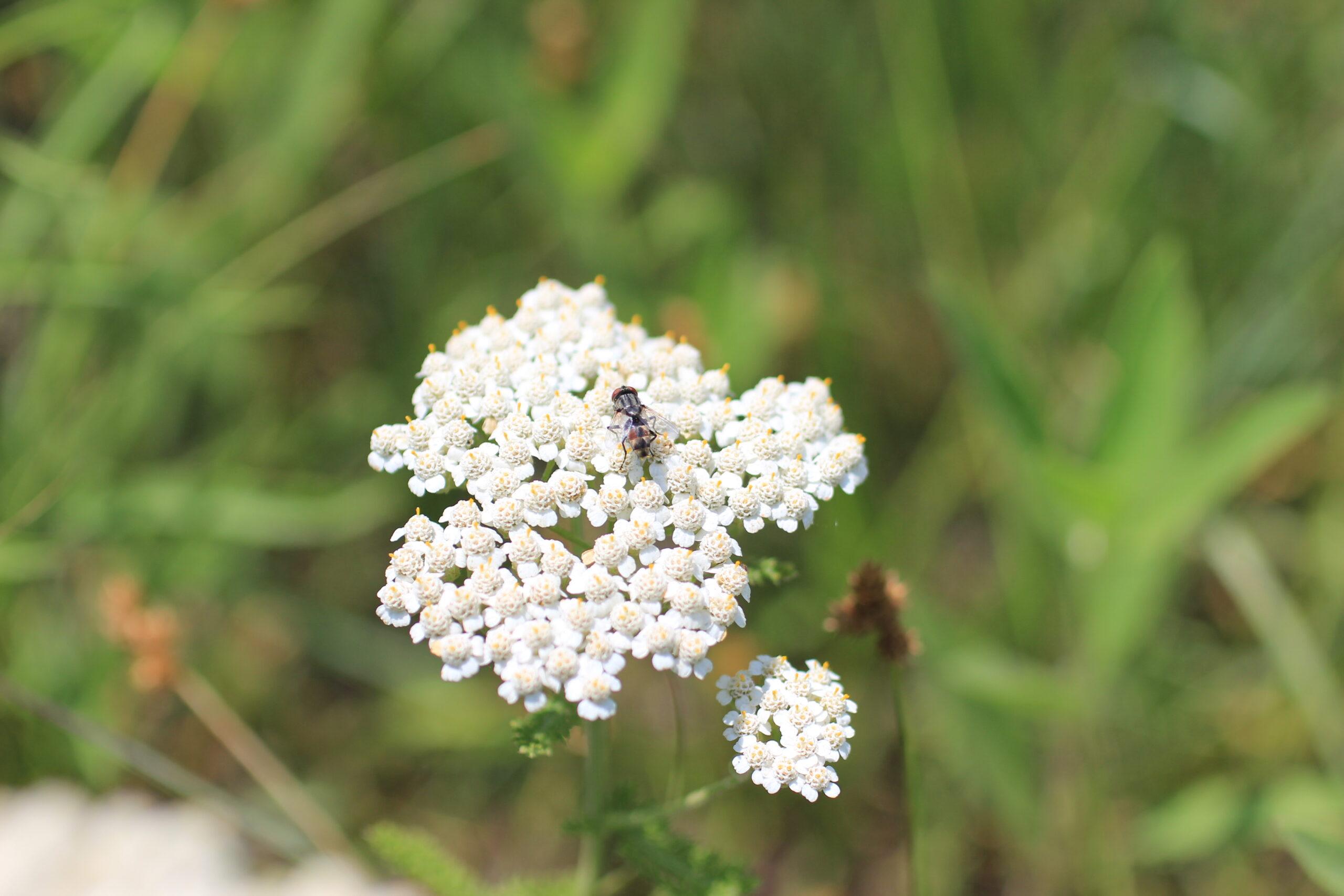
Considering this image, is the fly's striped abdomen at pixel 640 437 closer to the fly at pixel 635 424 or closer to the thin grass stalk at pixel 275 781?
the fly at pixel 635 424

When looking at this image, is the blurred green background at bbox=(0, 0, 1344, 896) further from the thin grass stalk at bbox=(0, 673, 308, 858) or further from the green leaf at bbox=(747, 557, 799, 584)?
the green leaf at bbox=(747, 557, 799, 584)

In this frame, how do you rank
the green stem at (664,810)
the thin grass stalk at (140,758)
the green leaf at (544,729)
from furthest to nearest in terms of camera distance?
the thin grass stalk at (140,758) < the green stem at (664,810) < the green leaf at (544,729)

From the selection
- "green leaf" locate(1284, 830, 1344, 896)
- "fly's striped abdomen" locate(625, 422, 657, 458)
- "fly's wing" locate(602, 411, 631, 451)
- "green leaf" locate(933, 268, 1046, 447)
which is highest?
"green leaf" locate(933, 268, 1046, 447)

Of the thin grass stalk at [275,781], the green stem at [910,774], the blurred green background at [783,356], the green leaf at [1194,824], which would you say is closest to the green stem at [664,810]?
the green stem at [910,774]

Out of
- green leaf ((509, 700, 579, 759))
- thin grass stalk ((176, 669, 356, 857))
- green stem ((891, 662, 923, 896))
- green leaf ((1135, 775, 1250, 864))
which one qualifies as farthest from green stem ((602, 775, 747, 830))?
green leaf ((1135, 775, 1250, 864))

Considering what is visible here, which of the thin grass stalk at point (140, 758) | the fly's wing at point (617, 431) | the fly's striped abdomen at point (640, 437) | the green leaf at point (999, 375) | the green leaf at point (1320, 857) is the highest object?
the green leaf at point (999, 375)

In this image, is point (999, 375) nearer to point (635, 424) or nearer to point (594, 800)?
point (635, 424)

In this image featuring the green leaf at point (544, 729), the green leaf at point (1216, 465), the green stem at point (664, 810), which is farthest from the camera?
the green leaf at point (1216, 465)
